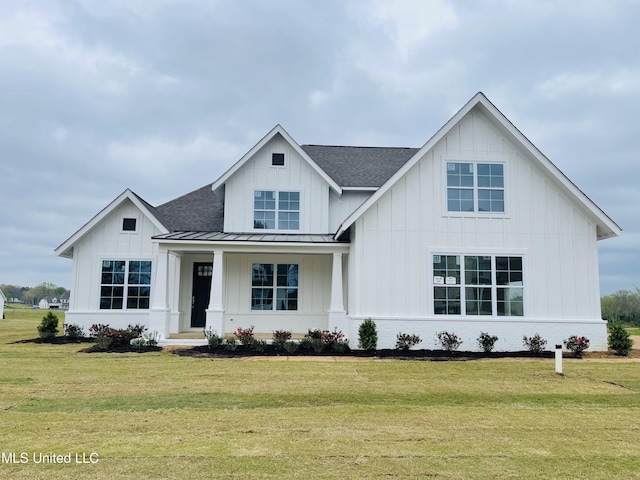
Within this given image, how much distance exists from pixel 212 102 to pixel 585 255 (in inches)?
896

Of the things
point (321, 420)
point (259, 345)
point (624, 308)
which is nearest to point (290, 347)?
point (259, 345)

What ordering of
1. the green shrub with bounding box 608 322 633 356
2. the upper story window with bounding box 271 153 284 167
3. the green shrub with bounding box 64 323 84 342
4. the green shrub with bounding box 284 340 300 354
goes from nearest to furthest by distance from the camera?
the green shrub with bounding box 284 340 300 354 < the green shrub with bounding box 608 322 633 356 < the green shrub with bounding box 64 323 84 342 < the upper story window with bounding box 271 153 284 167

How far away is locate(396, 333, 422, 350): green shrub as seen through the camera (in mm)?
12875

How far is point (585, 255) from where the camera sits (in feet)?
44.1

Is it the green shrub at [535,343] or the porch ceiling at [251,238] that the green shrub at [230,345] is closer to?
the porch ceiling at [251,238]

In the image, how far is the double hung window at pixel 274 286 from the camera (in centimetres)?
1639

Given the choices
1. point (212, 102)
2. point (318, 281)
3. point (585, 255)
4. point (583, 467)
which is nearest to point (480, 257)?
point (585, 255)

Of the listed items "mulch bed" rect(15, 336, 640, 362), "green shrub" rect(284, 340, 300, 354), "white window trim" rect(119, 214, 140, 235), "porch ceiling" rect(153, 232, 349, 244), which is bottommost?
"mulch bed" rect(15, 336, 640, 362)

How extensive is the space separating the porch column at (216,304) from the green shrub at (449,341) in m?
6.70

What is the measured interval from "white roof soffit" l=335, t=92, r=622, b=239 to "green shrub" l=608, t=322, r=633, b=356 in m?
2.89

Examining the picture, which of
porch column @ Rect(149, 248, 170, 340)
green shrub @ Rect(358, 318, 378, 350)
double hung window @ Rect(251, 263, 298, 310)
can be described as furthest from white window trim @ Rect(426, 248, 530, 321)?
porch column @ Rect(149, 248, 170, 340)

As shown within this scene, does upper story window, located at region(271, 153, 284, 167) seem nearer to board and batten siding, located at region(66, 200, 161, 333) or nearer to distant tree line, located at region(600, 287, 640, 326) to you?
board and batten siding, located at region(66, 200, 161, 333)

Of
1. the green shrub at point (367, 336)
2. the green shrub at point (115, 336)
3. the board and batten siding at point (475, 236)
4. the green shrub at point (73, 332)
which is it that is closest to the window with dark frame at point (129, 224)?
the green shrub at point (115, 336)

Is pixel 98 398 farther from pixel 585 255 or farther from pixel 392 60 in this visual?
pixel 392 60
